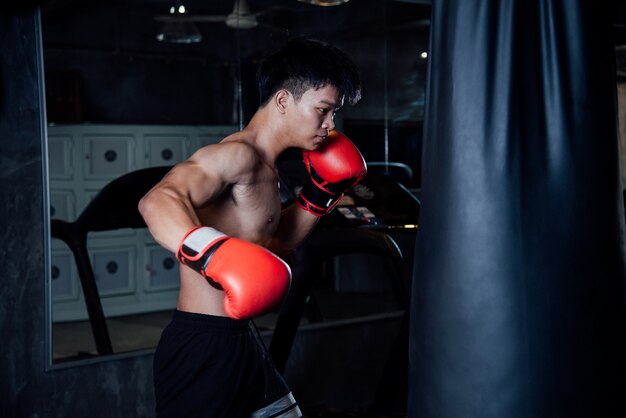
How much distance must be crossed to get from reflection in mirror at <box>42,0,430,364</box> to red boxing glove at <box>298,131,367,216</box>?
1.60m

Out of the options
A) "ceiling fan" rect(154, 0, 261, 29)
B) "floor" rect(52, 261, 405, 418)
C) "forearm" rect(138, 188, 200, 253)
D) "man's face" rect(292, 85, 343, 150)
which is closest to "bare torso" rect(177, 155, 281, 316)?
"man's face" rect(292, 85, 343, 150)

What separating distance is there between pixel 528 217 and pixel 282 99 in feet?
3.32

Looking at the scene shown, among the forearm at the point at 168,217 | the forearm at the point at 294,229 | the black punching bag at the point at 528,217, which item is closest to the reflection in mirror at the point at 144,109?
the forearm at the point at 294,229

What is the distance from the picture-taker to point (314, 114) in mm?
2074

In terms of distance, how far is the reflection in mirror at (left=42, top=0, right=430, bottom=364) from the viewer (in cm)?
386

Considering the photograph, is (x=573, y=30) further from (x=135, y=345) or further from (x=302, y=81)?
(x=135, y=345)

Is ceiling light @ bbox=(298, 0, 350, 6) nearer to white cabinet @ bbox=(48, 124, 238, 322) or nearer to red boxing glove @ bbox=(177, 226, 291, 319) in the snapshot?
white cabinet @ bbox=(48, 124, 238, 322)

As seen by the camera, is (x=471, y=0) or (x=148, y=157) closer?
(x=471, y=0)

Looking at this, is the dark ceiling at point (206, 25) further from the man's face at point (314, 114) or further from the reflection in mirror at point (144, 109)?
the man's face at point (314, 114)

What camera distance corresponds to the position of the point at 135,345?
13.4 ft

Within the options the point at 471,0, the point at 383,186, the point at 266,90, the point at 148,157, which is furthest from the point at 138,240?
the point at 471,0

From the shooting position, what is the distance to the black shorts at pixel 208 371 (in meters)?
2.01

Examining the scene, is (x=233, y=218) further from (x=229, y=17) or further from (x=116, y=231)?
(x=116, y=231)

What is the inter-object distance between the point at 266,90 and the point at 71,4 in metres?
1.99
